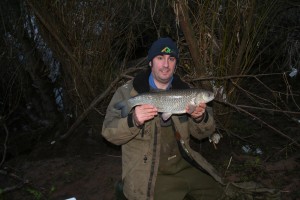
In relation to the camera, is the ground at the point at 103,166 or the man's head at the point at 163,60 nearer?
the man's head at the point at 163,60

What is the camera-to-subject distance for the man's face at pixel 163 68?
355cm

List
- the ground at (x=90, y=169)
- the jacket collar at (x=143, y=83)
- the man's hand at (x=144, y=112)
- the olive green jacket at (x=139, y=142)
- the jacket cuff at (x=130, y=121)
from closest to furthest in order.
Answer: the man's hand at (x=144, y=112), the jacket cuff at (x=130, y=121), the olive green jacket at (x=139, y=142), the jacket collar at (x=143, y=83), the ground at (x=90, y=169)

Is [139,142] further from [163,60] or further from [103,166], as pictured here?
[103,166]

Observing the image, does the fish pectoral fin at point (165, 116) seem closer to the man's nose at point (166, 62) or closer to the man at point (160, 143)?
the man at point (160, 143)

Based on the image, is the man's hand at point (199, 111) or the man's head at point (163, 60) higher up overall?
the man's head at point (163, 60)

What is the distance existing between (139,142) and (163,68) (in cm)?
→ 80

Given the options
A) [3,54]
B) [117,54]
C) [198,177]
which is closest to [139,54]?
[117,54]

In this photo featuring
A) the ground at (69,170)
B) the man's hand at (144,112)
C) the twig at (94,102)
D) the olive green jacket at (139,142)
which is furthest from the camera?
the twig at (94,102)

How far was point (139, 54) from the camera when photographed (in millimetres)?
8758

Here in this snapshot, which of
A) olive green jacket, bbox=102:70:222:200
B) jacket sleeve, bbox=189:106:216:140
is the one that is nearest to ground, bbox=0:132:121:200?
olive green jacket, bbox=102:70:222:200

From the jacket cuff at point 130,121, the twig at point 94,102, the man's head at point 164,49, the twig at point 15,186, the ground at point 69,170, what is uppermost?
the man's head at point 164,49

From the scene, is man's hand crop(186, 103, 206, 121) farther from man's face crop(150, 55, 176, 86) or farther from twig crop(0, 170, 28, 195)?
twig crop(0, 170, 28, 195)

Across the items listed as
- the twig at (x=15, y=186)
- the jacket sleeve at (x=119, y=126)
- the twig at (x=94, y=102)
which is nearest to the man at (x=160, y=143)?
the jacket sleeve at (x=119, y=126)

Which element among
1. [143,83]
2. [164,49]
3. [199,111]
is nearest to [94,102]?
[143,83]
